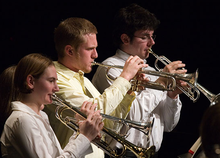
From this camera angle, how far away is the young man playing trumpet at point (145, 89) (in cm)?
284

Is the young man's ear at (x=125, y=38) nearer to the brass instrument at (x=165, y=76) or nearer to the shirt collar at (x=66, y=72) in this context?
the brass instrument at (x=165, y=76)

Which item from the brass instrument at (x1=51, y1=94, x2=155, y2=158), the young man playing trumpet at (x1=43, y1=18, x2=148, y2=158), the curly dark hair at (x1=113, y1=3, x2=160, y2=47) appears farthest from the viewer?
the curly dark hair at (x1=113, y1=3, x2=160, y2=47)

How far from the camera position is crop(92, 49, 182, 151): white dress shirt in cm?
284

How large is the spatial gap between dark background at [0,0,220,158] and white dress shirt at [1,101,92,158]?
6.73 ft

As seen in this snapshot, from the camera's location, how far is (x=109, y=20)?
13.6 feet

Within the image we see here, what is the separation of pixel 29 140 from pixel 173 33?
9.22 ft

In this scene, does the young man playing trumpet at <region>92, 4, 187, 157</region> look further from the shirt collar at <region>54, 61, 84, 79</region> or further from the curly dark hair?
the shirt collar at <region>54, 61, 84, 79</region>

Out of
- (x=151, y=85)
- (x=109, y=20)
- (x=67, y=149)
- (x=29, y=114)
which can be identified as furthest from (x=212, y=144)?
(x=109, y=20)

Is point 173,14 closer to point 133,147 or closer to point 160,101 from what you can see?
point 160,101

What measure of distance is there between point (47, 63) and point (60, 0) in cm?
211

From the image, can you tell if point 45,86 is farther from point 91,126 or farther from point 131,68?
point 131,68

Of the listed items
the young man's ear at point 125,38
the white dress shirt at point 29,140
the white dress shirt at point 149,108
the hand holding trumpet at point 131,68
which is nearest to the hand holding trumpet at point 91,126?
the white dress shirt at point 29,140

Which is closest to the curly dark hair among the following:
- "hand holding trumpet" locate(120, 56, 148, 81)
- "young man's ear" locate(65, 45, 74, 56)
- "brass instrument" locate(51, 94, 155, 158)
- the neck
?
"hand holding trumpet" locate(120, 56, 148, 81)

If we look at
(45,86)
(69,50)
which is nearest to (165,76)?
(69,50)
